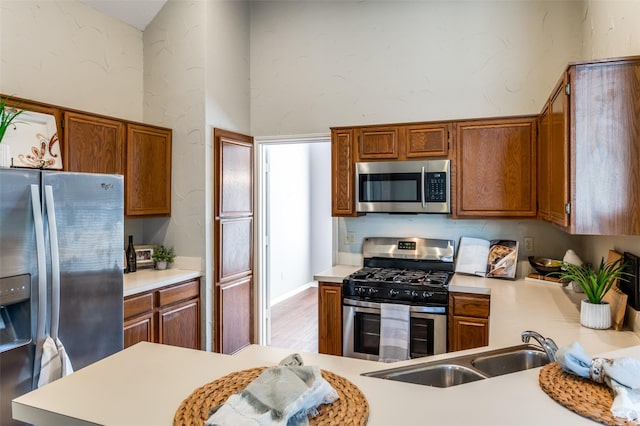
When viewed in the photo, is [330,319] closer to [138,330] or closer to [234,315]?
[234,315]

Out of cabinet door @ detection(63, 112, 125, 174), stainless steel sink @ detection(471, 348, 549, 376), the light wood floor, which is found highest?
cabinet door @ detection(63, 112, 125, 174)

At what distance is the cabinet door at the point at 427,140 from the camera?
322 cm

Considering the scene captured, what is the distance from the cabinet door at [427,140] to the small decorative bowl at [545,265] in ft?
3.60

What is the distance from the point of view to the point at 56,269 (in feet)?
6.66

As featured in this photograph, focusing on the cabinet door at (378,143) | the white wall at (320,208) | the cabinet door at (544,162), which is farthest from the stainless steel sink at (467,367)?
the white wall at (320,208)

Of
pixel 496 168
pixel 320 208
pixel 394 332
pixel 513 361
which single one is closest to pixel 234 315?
pixel 394 332

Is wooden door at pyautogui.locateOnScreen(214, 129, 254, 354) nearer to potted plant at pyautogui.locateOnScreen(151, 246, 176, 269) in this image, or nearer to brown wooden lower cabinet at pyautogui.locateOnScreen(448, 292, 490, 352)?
potted plant at pyautogui.locateOnScreen(151, 246, 176, 269)

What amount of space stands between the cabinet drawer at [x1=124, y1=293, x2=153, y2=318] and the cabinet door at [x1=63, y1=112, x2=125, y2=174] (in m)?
0.94

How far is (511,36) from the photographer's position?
10.8 ft

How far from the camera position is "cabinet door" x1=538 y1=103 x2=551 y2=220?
250 cm

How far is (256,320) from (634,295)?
310cm

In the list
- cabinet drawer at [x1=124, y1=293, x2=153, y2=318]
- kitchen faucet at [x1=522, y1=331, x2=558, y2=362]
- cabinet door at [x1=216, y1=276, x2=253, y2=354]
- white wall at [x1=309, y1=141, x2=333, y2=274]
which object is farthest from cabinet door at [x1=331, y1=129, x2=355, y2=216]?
white wall at [x1=309, y1=141, x2=333, y2=274]

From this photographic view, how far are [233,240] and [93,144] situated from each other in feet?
4.59

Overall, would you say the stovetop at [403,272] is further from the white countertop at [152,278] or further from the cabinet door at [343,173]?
the white countertop at [152,278]
